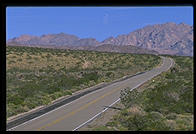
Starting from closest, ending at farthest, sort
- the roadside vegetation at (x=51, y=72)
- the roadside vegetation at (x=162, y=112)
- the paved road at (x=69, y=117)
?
the roadside vegetation at (x=162, y=112)
the paved road at (x=69, y=117)
the roadside vegetation at (x=51, y=72)

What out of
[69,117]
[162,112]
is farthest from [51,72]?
[162,112]

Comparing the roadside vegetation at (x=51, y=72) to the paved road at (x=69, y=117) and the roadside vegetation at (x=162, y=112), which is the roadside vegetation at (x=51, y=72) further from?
the roadside vegetation at (x=162, y=112)

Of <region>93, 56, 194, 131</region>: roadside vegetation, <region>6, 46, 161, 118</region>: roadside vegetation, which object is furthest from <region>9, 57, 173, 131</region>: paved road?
<region>6, 46, 161, 118</region>: roadside vegetation

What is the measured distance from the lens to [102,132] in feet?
44.1

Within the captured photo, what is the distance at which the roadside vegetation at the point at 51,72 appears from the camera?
2712cm

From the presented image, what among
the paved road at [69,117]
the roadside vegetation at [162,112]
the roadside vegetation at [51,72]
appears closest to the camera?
the roadside vegetation at [162,112]

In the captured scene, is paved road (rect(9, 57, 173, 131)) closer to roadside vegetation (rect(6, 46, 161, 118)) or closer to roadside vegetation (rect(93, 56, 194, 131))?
roadside vegetation (rect(93, 56, 194, 131))

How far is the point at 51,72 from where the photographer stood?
61875mm

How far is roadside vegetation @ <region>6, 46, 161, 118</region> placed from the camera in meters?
27.1

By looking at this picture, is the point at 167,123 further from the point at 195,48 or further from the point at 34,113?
the point at 34,113

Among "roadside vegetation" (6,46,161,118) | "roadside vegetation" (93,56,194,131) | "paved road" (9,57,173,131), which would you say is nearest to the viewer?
"roadside vegetation" (93,56,194,131)

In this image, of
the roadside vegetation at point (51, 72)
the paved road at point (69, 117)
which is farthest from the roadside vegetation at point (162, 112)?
the roadside vegetation at point (51, 72)
